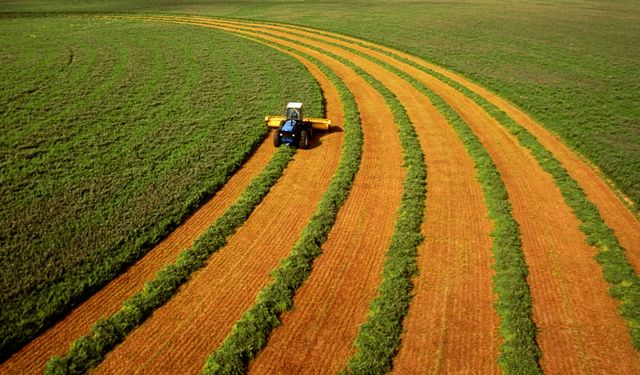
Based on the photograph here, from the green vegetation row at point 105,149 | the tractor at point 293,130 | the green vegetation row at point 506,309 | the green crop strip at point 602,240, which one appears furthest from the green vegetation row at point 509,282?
the green vegetation row at point 105,149

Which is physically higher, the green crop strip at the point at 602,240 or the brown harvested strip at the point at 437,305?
the green crop strip at the point at 602,240

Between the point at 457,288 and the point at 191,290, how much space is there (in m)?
8.60

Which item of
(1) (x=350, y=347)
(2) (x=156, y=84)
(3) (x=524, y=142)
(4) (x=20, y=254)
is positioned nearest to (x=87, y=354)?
(4) (x=20, y=254)

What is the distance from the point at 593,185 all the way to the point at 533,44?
4043cm

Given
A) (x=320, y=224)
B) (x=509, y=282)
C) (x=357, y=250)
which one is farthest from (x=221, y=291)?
(x=509, y=282)

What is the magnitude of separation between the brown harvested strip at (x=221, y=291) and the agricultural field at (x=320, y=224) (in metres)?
0.06

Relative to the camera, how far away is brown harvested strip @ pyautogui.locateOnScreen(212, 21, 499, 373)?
1006 centimetres

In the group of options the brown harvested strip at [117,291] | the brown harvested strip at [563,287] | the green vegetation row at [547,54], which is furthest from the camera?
the green vegetation row at [547,54]

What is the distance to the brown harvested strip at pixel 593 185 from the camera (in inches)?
584

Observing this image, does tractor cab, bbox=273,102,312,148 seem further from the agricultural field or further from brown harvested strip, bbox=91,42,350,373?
brown harvested strip, bbox=91,42,350,373

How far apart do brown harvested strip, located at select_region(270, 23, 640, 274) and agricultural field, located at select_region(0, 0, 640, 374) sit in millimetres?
135

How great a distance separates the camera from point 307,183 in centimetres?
1798

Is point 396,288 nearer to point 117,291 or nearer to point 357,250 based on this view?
point 357,250

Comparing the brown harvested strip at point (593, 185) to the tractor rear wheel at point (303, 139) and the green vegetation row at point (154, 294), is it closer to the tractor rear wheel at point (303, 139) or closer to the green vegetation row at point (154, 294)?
the tractor rear wheel at point (303, 139)
